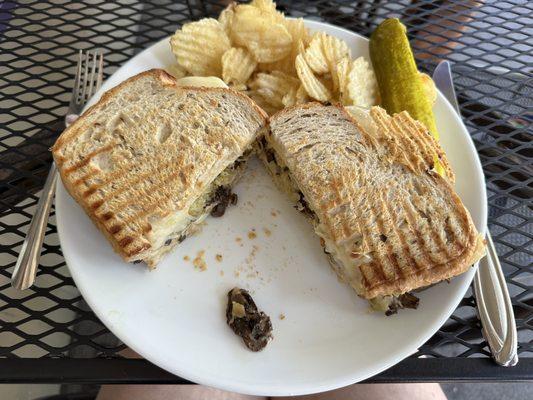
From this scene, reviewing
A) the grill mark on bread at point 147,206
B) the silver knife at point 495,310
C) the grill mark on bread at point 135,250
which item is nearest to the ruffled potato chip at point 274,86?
the grill mark on bread at point 147,206

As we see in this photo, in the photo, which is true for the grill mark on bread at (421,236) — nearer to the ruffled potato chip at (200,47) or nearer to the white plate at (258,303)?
the white plate at (258,303)

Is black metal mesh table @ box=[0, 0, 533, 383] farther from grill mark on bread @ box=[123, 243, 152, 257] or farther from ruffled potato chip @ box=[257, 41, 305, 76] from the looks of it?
ruffled potato chip @ box=[257, 41, 305, 76]

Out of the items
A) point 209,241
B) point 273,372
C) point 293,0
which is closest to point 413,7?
point 293,0

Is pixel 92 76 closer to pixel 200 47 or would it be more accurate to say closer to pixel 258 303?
pixel 200 47

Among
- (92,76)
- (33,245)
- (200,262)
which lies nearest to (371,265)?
(200,262)

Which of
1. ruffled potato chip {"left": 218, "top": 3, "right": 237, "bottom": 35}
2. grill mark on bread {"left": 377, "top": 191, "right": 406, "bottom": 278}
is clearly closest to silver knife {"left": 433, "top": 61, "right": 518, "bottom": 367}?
grill mark on bread {"left": 377, "top": 191, "right": 406, "bottom": 278}

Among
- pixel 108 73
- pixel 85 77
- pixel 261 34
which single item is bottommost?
pixel 108 73
